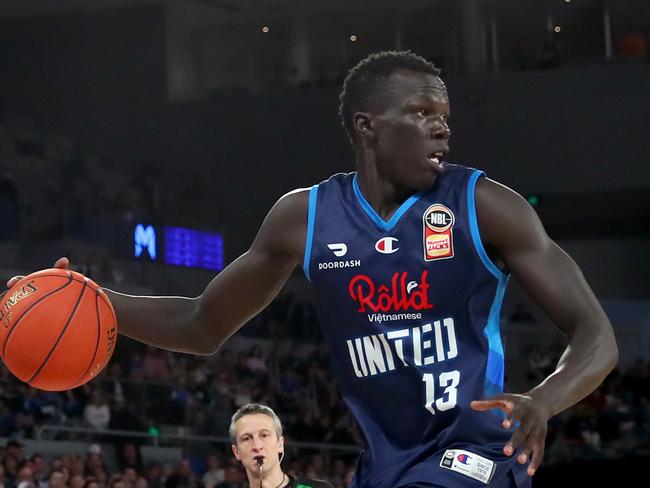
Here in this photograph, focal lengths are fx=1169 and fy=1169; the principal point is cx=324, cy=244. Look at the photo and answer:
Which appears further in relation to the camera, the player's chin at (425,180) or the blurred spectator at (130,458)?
the blurred spectator at (130,458)

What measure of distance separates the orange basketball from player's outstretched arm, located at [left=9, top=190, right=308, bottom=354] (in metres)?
0.20

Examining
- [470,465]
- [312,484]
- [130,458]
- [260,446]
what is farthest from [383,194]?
[130,458]

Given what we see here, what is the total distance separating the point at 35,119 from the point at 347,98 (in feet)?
52.3

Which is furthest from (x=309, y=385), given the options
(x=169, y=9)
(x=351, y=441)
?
(x=169, y=9)

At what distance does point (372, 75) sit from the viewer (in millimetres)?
3016

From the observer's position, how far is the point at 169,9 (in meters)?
19.1

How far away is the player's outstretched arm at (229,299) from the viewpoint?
310 cm

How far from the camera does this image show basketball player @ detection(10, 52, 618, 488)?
2.74m

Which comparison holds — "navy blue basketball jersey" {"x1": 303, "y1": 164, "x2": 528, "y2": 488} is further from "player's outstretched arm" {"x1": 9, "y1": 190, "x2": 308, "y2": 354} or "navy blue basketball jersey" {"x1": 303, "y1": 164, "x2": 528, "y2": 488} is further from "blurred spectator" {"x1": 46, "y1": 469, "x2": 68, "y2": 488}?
"blurred spectator" {"x1": 46, "y1": 469, "x2": 68, "y2": 488}

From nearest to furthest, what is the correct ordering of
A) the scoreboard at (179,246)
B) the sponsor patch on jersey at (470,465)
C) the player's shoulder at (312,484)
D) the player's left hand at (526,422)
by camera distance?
1. the player's left hand at (526,422)
2. the sponsor patch on jersey at (470,465)
3. the player's shoulder at (312,484)
4. the scoreboard at (179,246)

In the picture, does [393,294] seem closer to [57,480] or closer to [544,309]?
[544,309]

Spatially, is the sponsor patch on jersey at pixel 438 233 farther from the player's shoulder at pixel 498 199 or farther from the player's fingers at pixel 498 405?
the player's fingers at pixel 498 405

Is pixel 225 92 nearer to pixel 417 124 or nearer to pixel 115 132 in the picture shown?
pixel 115 132

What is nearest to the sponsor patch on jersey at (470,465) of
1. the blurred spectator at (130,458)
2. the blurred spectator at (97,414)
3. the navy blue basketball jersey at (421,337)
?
the navy blue basketball jersey at (421,337)
